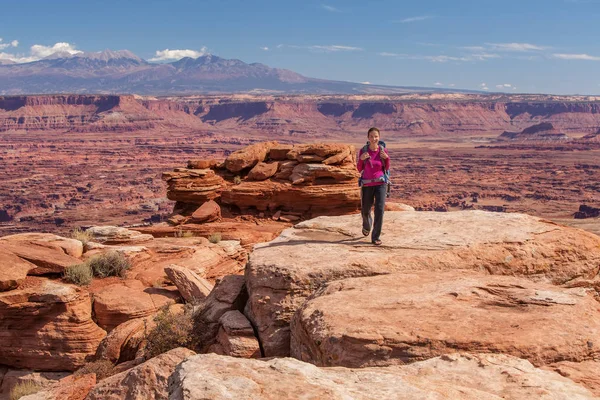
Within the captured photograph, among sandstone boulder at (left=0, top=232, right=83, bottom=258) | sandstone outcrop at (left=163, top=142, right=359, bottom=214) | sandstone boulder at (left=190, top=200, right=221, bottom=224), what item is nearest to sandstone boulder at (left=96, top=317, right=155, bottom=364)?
sandstone boulder at (left=0, top=232, right=83, bottom=258)

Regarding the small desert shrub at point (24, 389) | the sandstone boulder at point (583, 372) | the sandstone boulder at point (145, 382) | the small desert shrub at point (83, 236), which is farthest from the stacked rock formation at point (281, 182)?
the sandstone boulder at point (583, 372)

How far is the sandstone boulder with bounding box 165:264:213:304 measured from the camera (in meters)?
10.7

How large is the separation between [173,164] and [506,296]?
106m

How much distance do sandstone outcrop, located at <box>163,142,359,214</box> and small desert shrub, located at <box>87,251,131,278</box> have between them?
7374 millimetres

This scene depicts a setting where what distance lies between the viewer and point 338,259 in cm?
734

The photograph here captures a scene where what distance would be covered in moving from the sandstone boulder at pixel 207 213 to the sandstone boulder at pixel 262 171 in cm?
195

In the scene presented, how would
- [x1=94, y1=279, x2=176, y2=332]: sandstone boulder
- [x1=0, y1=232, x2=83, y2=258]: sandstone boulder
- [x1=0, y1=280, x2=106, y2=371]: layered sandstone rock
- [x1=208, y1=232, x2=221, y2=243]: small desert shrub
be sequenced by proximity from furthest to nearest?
[x1=208, y1=232, x2=221, y2=243]: small desert shrub, [x1=0, y1=232, x2=83, y2=258]: sandstone boulder, [x1=94, y1=279, x2=176, y2=332]: sandstone boulder, [x1=0, y1=280, x2=106, y2=371]: layered sandstone rock

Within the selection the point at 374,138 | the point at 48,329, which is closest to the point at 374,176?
the point at 374,138

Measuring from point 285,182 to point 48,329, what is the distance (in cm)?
1100

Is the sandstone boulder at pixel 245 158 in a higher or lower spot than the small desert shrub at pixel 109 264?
higher

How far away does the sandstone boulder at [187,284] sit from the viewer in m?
10.7

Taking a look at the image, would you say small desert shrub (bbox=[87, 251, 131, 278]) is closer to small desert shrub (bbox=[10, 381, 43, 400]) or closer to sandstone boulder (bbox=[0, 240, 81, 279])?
sandstone boulder (bbox=[0, 240, 81, 279])

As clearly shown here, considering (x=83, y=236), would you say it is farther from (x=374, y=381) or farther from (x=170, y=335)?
(x=374, y=381)

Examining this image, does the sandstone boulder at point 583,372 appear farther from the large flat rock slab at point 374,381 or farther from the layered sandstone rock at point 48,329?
the layered sandstone rock at point 48,329
